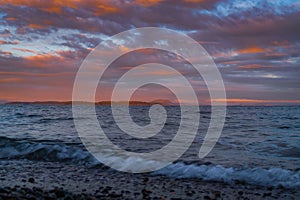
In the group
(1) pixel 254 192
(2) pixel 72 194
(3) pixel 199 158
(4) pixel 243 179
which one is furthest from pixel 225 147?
(2) pixel 72 194

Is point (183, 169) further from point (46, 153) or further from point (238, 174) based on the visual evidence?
point (46, 153)

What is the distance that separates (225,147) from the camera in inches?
634

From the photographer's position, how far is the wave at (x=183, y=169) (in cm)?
930

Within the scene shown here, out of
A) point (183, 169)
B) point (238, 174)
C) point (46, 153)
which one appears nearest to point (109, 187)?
point (183, 169)

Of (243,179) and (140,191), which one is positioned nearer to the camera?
(140,191)

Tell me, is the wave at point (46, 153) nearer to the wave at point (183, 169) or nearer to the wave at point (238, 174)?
the wave at point (183, 169)

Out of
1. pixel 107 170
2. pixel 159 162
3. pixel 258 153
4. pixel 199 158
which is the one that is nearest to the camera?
pixel 107 170

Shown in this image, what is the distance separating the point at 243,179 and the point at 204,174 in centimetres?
127

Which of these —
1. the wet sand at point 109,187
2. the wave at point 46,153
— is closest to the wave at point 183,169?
the wave at point 46,153

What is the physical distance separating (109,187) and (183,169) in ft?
11.1

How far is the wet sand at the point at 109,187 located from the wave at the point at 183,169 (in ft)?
1.87

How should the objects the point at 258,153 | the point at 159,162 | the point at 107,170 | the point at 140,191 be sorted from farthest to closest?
the point at 258,153 < the point at 159,162 < the point at 107,170 < the point at 140,191

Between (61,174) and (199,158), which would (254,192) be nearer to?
(199,158)

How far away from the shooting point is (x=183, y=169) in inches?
419
